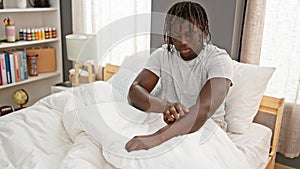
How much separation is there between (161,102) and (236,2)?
95cm

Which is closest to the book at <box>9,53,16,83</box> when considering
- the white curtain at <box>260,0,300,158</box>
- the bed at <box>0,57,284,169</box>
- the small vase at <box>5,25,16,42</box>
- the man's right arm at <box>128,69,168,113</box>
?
the small vase at <box>5,25,16,42</box>

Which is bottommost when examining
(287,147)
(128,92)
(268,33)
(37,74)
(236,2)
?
(287,147)

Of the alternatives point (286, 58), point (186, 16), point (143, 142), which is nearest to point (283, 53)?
point (286, 58)

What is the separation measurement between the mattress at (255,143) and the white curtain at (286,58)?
0.86 ft

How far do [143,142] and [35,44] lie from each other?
6.40 feet

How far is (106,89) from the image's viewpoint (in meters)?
1.69

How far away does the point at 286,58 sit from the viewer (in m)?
1.93

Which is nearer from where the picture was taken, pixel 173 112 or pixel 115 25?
pixel 173 112

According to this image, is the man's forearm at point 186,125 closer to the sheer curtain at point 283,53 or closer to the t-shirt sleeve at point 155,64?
the t-shirt sleeve at point 155,64

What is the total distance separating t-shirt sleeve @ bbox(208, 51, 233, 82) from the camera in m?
1.43

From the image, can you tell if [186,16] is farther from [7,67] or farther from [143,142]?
[7,67]

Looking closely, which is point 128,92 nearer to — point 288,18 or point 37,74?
point 288,18

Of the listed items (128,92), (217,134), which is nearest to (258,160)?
(217,134)

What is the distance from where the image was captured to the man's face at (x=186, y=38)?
1287 mm
